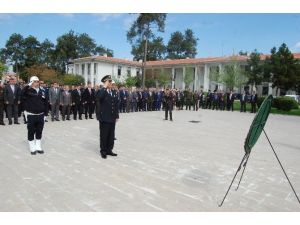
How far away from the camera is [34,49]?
260 feet

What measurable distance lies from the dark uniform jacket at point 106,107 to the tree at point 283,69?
4236 centimetres

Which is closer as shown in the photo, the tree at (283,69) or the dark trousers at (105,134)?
the dark trousers at (105,134)

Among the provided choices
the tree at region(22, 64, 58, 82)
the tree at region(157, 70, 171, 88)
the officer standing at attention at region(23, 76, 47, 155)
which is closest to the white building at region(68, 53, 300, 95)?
the tree at region(157, 70, 171, 88)

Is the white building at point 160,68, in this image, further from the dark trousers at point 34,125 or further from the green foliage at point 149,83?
the dark trousers at point 34,125

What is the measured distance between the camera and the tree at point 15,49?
78875mm

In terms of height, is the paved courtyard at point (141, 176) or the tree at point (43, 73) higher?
the tree at point (43, 73)

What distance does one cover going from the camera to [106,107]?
7.54 meters

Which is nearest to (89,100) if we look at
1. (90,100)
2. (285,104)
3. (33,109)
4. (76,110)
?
(90,100)

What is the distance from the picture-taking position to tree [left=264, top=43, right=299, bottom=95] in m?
45.2

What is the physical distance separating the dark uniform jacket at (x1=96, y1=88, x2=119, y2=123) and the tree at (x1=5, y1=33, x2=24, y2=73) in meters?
77.8

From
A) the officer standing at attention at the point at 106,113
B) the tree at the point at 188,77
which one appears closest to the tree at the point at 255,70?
the tree at the point at 188,77

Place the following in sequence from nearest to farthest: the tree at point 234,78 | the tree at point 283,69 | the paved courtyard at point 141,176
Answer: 1. the paved courtyard at point 141,176
2. the tree at point 283,69
3. the tree at point 234,78

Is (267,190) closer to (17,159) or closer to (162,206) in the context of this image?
(162,206)

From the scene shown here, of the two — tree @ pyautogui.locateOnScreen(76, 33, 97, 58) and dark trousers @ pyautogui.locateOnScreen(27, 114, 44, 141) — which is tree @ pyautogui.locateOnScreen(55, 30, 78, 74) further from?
dark trousers @ pyautogui.locateOnScreen(27, 114, 44, 141)
